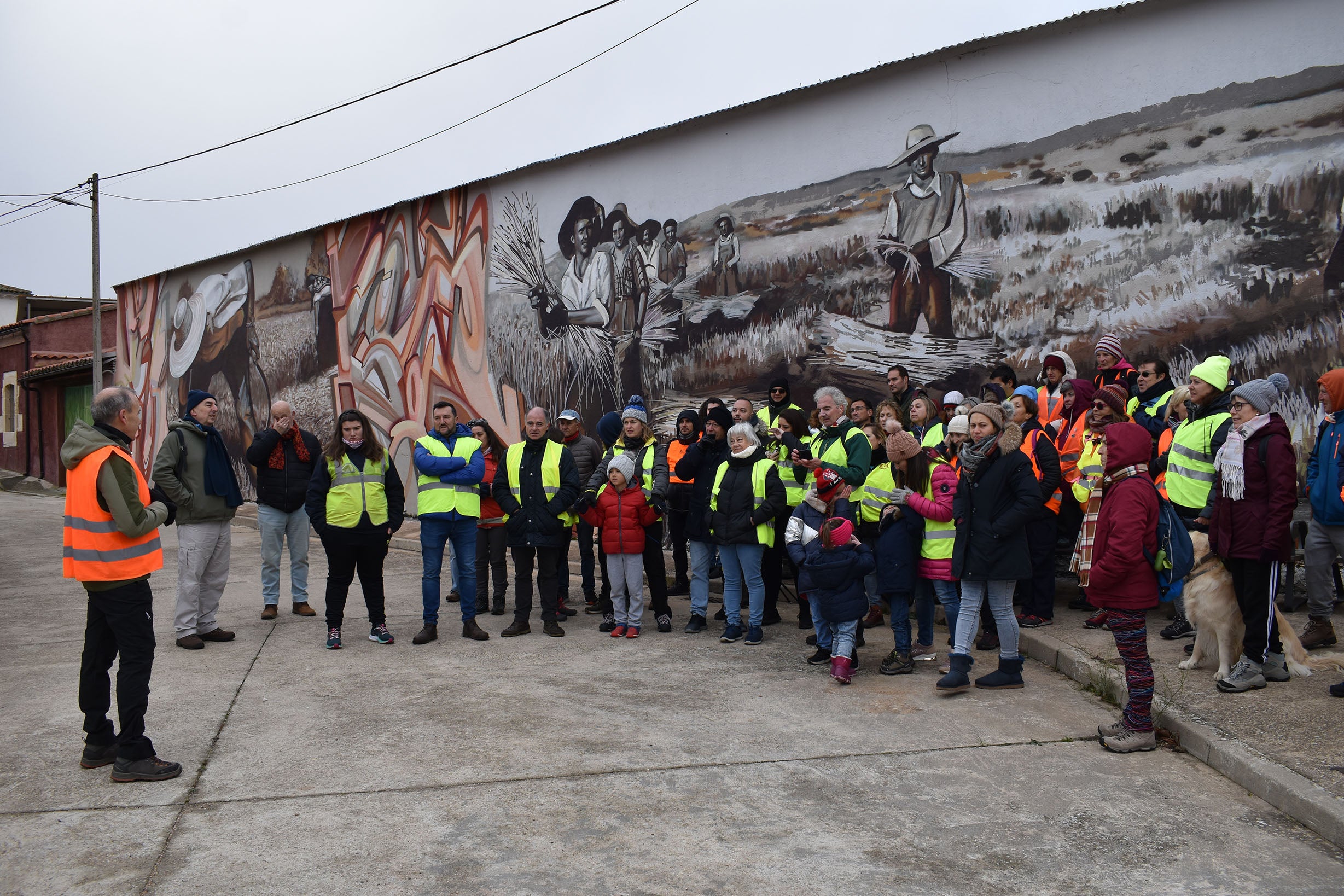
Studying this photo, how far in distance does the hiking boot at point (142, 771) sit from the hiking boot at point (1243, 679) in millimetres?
5731

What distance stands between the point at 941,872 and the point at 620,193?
36.8ft

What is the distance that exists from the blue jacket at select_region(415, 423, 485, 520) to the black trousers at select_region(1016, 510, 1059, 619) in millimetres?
4380

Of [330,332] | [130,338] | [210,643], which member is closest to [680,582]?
[210,643]

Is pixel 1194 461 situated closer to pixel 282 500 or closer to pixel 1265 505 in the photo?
pixel 1265 505

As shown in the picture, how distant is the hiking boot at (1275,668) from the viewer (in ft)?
19.7

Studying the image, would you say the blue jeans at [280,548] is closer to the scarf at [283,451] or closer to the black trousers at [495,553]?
the scarf at [283,451]

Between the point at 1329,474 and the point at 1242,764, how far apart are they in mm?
2378

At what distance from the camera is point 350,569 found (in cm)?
790

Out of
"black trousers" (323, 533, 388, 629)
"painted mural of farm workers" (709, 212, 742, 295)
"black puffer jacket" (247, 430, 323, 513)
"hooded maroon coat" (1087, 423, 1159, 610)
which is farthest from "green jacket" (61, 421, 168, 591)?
"painted mural of farm workers" (709, 212, 742, 295)

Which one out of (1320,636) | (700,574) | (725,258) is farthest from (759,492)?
(725,258)

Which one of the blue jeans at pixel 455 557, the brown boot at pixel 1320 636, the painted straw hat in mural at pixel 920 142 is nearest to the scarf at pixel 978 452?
the brown boot at pixel 1320 636

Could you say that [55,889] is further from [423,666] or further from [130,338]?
[130,338]

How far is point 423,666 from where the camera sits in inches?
285

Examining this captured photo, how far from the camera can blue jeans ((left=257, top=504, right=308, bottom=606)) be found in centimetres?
916
